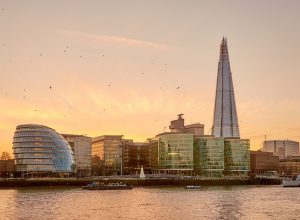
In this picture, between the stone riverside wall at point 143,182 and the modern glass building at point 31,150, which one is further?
the modern glass building at point 31,150

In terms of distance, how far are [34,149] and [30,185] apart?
36.1m

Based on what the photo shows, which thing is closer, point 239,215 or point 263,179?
point 239,215

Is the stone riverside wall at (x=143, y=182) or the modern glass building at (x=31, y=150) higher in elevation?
the modern glass building at (x=31, y=150)

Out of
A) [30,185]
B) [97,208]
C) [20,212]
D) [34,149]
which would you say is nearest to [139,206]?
[97,208]

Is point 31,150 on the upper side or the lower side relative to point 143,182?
upper

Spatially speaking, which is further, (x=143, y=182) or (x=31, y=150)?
(x=31, y=150)

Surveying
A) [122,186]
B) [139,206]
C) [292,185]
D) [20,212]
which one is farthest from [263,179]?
[20,212]

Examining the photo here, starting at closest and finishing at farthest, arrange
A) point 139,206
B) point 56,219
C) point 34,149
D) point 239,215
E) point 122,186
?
point 56,219, point 239,215, point 139,206, point 122,186, point 34,149

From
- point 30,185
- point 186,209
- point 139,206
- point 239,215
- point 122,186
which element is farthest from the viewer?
point 30,185

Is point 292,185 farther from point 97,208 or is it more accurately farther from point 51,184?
point 97,208

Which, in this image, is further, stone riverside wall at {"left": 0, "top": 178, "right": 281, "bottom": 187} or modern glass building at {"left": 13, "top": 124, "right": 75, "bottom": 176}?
modern glass building at {"left": 13, "top": 124, "right": 75, "bottom": 176}

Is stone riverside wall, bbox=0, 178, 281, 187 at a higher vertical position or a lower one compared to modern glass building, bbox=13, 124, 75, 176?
lower

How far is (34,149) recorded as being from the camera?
197500 mm

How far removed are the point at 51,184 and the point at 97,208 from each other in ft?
319
